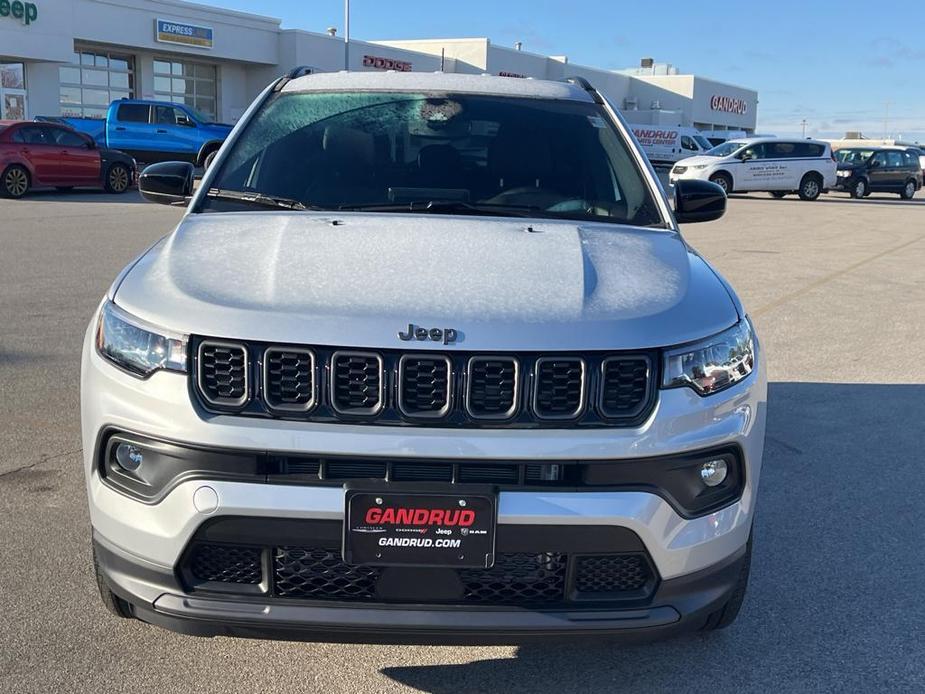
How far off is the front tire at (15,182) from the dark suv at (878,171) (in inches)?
1013

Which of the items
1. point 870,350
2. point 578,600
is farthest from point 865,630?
point 870,350

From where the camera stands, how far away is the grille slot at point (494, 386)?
2.49 metres

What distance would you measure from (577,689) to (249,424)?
4.18 ft

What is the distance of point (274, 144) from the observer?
4113 millimetres

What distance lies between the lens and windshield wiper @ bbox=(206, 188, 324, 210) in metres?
3.73

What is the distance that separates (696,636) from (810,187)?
100ft

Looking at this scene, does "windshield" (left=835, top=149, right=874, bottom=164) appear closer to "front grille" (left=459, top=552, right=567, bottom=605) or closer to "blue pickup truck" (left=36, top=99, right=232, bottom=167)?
"blue pickup truck" (left=36, top=99, right=232, bottom=167)

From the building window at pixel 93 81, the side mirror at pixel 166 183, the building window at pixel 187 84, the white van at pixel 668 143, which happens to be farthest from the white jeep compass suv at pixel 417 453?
the building window at pixel 187 84

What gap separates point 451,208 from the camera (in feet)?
12.3

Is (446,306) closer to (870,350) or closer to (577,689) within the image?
(577,689)

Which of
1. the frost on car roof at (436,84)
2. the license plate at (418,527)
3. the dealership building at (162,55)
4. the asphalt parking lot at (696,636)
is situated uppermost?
the dealership building at (162,55)

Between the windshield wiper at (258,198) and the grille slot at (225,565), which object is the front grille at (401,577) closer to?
the grille slot at (225,565)

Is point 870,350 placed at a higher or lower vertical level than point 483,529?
lower

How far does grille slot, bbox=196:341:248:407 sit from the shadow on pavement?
1.05 metres
